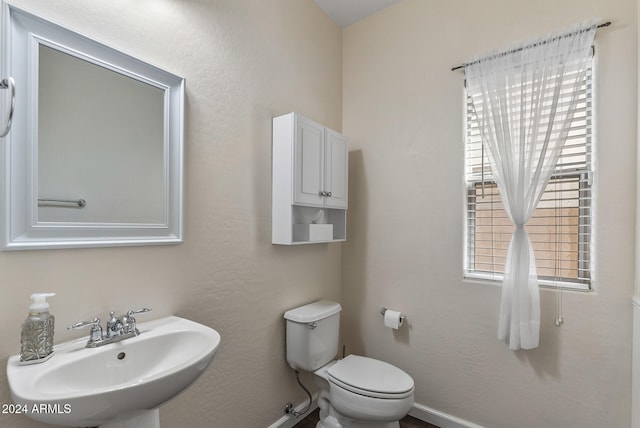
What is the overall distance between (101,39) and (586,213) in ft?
7.39

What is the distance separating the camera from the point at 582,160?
1.57m

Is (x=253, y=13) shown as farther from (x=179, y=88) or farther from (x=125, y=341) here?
(x=125, y=341)

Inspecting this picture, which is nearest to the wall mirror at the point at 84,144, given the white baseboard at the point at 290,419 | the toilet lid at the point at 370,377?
the toilet lid at the point at 370,377

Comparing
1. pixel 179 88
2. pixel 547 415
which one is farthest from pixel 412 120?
pixel 547 415

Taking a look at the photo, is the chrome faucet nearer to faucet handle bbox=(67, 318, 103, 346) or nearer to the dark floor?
faucet handle bbox=(67, 318, 103, 346)

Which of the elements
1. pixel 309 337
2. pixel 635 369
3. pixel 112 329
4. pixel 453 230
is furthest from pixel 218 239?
pixel 635 369

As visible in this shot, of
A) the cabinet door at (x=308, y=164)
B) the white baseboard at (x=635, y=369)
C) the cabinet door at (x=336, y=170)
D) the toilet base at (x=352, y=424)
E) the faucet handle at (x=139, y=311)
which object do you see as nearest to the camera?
the faucet handle at (x=139, y=311)

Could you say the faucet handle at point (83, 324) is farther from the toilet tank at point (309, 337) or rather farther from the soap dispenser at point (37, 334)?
the toilet tank at point (309, 337)

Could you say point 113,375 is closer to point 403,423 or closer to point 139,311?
point 139,311

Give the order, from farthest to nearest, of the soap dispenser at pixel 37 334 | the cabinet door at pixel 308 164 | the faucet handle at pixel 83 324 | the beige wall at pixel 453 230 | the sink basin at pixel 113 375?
1. the cabinet door at pixel 308 164
2. the beige wall at pixel 453 230
3. the faucet handle at pixel 83 324
4. the soap dispenser at pixel 37 334
5. the sink basin at pixel 113 375

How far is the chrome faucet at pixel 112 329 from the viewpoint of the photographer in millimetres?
1010

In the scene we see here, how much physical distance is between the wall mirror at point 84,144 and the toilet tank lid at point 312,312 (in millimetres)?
819

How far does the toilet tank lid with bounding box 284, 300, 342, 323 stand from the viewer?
1771 millimetres

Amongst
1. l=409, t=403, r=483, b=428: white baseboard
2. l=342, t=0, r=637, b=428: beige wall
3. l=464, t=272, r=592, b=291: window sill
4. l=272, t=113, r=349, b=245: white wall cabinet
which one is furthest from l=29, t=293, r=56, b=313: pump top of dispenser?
l=409, t=403, r=483, b=428: white baseboard
